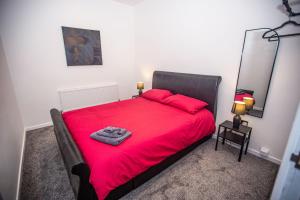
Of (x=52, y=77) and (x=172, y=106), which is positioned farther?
(x=52, y=77)

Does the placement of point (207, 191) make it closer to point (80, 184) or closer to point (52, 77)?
point (80, 184)

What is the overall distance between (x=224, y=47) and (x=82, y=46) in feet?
9.55

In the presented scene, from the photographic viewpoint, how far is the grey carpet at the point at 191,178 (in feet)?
5.37

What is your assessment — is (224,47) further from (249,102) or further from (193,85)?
(249,102)

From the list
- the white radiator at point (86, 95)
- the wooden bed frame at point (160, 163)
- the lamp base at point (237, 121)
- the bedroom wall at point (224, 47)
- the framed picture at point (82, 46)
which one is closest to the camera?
the wooden bed frame at point (160, 163)

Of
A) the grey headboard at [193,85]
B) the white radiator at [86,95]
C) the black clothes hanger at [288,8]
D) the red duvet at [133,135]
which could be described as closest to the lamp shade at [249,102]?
the grey headboard at [193,85]

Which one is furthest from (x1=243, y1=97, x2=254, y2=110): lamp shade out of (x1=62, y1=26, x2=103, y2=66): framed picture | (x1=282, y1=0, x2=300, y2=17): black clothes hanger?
(x1=62, y1=26, x2=103, y2=66): framed picture

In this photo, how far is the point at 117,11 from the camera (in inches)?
145

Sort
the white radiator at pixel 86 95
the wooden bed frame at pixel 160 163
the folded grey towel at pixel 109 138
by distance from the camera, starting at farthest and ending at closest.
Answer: the white radiator at pixel 86 95 < the folded grey towel at pixel 109 138 < the wooden bed frame at pixel 160 163

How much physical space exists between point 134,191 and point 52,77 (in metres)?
2.84

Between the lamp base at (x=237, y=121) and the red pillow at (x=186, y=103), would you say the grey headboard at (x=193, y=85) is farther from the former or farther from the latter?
the lamp base at (x=237, y=121)

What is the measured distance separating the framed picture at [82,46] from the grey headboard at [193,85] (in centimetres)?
159

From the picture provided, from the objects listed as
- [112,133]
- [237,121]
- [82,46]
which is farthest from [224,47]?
[82,46]

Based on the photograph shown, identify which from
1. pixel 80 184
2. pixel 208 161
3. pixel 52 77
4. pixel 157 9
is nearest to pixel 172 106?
pixel 208 161
